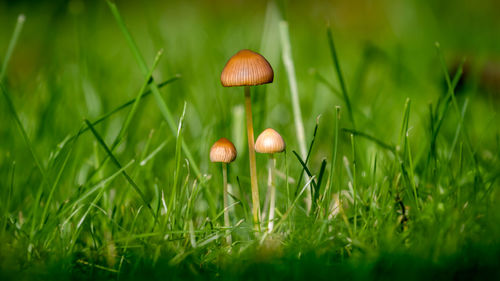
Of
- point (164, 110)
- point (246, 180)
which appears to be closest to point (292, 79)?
point (246, 180)

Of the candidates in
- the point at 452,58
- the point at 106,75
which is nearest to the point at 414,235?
the point at 452,58

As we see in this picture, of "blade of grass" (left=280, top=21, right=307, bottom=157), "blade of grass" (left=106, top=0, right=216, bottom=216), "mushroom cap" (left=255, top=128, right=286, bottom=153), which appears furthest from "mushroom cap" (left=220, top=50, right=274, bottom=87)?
"blade of grass" (left=280, top=21, right=307, bottom=157)

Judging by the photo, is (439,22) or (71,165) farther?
(439,22)

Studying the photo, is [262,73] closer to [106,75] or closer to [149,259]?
[149,259]

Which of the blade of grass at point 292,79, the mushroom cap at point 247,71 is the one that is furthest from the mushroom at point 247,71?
the blade of grass at point 292,79

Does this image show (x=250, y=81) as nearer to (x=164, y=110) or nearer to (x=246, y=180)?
(x=164, y=110)

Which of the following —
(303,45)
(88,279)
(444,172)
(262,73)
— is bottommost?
(88,279)

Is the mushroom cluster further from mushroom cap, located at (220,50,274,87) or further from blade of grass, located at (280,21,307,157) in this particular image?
blade of grass, located at (280,21,307,157)
